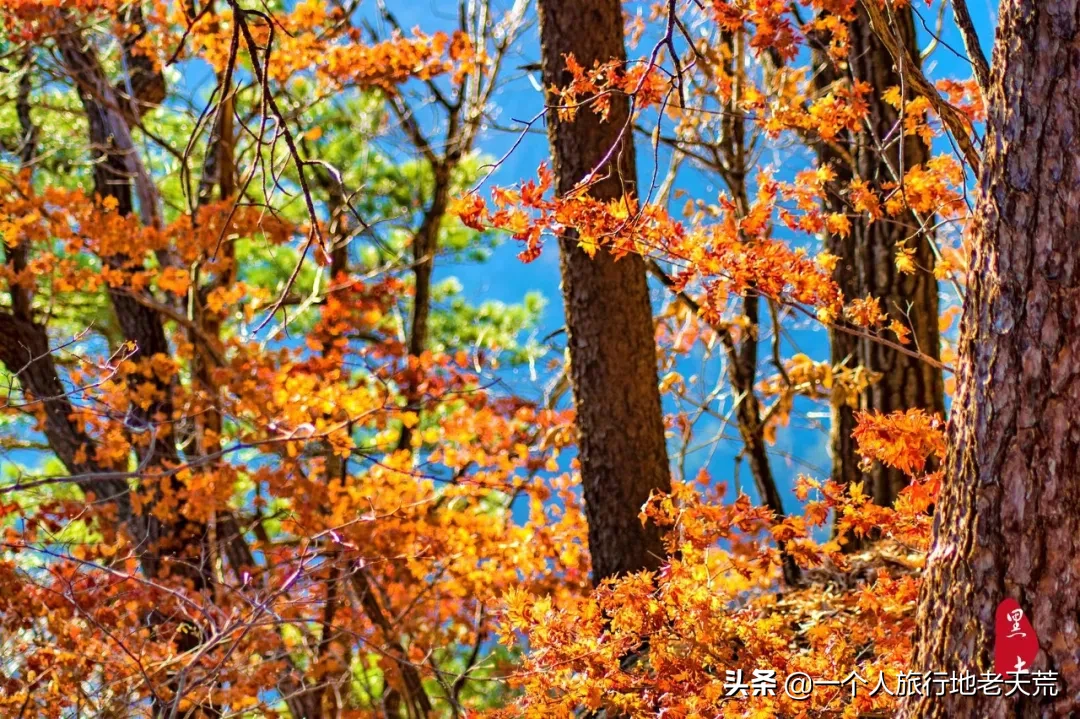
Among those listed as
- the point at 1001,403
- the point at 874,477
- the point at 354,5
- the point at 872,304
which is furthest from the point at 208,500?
the point at 1001,403

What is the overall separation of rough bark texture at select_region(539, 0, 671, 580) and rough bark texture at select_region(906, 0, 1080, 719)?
6.01 feet

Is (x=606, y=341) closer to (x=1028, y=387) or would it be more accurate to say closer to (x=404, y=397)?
(x=1028, y=387)

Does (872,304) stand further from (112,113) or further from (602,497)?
(112,113)

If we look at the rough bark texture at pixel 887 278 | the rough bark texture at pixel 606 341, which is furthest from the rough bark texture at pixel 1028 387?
the rough bark texture at pixel 887 278

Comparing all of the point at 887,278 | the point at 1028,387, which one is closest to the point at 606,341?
the point at 887,278

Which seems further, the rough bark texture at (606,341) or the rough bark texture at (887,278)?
the rough bark texture at (887,278)

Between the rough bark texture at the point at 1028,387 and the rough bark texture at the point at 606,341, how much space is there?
6.01 ft

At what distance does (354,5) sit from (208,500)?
334 cm

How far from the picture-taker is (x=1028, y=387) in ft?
7.06

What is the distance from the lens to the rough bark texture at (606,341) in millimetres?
3934

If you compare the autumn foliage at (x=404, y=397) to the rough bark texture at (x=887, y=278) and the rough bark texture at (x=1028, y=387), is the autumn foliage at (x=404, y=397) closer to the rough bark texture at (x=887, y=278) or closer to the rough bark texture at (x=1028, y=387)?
the rough bark texture at (x=887, y=278)

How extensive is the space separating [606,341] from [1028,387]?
2.00 meters

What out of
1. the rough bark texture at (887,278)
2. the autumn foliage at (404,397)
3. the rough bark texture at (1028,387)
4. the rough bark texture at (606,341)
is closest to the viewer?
the rough bark texture at (1028,387)

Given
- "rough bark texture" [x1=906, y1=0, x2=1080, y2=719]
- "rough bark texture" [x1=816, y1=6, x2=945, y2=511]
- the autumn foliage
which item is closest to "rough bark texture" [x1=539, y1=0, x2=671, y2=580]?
the autumn foliage
